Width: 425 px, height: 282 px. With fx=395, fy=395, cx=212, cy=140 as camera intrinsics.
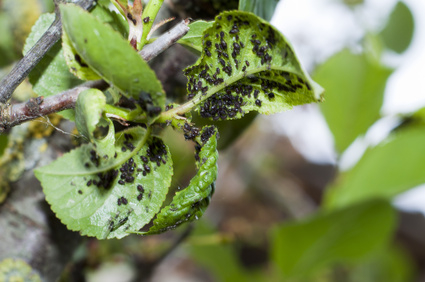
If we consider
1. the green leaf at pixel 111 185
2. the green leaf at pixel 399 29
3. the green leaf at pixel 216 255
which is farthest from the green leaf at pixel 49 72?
the green leaf at pixel 399 29

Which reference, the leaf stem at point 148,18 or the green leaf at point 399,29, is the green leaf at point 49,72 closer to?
the leaf stem at point 148,18

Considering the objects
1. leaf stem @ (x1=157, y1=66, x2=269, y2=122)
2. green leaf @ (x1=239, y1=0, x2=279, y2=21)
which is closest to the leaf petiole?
leaf stem @ (x1=157, y1=66, x2=269, y2=122)

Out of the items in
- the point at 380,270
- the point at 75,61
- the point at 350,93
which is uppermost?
the point at 75,61

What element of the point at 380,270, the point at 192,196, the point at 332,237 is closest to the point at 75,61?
the point at 192,196

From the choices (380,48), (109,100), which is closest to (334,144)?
(380,48)

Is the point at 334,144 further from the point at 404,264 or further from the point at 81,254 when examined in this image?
the point at 404,264

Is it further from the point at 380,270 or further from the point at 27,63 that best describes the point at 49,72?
the point at 380,270
